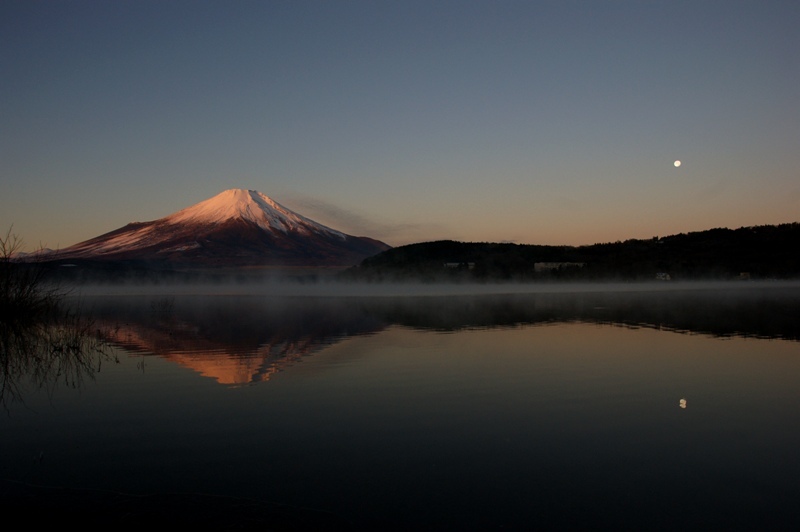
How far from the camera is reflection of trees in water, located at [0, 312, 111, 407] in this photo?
14758mm

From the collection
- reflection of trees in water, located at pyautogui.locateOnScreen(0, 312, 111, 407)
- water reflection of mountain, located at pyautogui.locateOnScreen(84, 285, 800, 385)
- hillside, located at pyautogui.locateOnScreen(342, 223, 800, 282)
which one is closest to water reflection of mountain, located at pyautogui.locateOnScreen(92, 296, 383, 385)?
water reflection of mountain, located at pyautogui.locateOnScreen(84, 285, 800, 385)

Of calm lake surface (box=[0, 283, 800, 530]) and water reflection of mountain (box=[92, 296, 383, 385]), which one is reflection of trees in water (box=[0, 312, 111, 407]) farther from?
water reflection of mountain (box=[92, 296, 383, 385])

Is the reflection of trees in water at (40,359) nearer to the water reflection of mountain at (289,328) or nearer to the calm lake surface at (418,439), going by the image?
the calm lake surface at (418,439)

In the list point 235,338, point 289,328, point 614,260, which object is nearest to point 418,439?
point 235,338

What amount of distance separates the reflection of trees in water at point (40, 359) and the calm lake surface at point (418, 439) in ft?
1.05

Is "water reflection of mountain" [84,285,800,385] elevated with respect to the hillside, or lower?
lower

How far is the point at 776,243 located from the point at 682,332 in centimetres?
12109

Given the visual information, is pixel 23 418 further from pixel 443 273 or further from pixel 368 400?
pixel 443 273

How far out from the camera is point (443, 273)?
13650 cm

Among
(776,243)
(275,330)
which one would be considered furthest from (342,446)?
(776,243)

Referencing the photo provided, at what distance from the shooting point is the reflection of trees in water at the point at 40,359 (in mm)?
14758

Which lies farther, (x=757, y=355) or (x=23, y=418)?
(x=757, y=355)

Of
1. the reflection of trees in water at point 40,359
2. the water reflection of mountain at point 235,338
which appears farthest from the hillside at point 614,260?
the reflection of trees in water at point 40,359

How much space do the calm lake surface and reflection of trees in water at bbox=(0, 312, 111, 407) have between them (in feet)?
1.05
